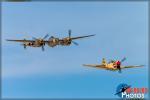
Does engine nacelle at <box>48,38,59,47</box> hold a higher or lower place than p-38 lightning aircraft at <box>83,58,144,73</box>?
higher

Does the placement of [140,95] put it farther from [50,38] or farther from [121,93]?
[50,38]

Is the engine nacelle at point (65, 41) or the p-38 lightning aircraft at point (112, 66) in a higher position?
the engine nacelle at point (65, 41)

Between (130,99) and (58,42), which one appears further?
(58,42)

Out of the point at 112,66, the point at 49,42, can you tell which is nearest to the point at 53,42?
the point at 49,42

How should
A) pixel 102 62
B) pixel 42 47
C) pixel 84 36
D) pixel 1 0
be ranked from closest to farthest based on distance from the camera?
1. pixel 1 0
2. pixel 42 47
3. pixel 84 36
4. pixel 102 62

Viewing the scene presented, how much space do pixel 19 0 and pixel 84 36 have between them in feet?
115

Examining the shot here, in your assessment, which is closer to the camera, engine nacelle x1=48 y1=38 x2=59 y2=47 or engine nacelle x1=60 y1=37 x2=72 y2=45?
engine nacelle x1=48 y1=38 x2=59 y2=47

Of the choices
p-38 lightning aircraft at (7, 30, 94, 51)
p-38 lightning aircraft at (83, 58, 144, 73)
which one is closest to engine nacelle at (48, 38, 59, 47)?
p-38 lightning aircraft at (7, 30, 94, 51)

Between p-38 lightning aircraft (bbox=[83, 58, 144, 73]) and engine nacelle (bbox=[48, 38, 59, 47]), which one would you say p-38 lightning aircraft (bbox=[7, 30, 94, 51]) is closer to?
engine nacelle (bbox=[48, 38, 59, 47])

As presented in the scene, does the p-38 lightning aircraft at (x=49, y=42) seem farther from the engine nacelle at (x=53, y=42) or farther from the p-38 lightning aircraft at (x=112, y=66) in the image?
the p-38 lightning aircraft at (x=112, y=66)

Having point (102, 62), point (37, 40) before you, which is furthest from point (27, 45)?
point (102, 62)

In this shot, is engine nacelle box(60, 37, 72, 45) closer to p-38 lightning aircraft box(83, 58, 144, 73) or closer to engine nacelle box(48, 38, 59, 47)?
engine nacelle box(48, 38, 59, 47)

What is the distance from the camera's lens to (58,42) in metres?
112

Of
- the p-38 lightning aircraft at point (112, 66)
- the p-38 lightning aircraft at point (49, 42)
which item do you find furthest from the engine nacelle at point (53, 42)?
the p-38 lightning aircraft at point (112, 66)
